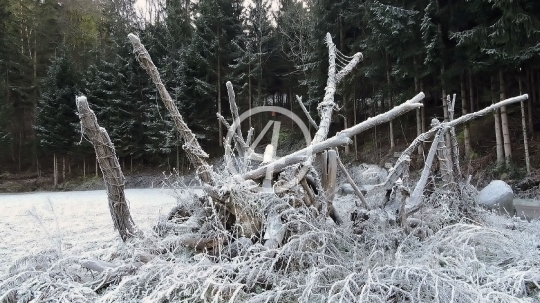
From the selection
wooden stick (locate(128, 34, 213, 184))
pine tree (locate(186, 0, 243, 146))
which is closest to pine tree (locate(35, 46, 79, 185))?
pine tree (locate(186, 0, 243, 146))

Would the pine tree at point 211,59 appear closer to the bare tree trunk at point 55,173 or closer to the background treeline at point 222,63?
the background treeline at point 222,63

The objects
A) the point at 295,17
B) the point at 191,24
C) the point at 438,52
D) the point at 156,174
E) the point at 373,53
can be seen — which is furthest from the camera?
the point at 191,24

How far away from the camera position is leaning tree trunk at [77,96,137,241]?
7.28 ft

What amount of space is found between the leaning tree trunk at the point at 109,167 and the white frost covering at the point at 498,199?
13.3 ft

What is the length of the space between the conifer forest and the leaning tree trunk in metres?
0.01

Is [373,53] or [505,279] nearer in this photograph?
[505,279]

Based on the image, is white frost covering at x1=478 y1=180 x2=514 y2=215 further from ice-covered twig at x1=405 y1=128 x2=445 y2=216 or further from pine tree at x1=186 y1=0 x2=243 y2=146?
pine tree at x1=186 y1=0 x2=243 y2=146

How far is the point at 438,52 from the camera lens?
795cm

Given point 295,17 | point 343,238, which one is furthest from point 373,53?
point 343,238

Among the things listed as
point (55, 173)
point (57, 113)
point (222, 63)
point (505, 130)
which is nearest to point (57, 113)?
point (57, 113)

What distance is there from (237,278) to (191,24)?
647 inches

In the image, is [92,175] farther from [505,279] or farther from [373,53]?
[505,279]

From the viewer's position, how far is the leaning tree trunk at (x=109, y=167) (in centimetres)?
222

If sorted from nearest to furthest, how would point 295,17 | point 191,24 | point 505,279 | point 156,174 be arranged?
point 505,279
point 295,17
point 156,174
point 191,24
